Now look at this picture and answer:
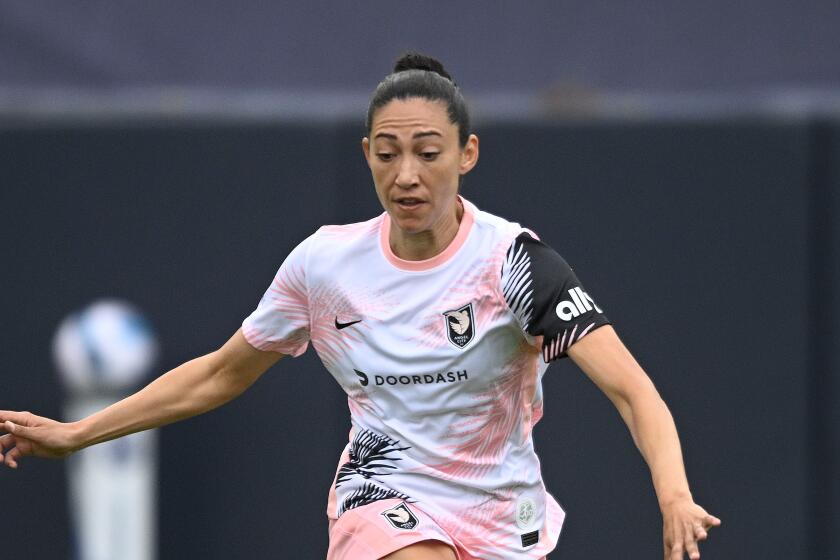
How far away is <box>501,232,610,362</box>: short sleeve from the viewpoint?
4.06 metres

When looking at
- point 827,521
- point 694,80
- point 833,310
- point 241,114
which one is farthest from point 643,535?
point 241,114

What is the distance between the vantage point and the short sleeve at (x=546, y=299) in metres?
4.06

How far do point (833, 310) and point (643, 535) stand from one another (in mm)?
1291

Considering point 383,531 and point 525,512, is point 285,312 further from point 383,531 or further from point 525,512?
point 525,512

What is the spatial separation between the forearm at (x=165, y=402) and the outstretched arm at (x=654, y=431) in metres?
1.08

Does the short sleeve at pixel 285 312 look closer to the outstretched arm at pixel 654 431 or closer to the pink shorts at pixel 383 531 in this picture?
the pink shorts at pixel 383 531

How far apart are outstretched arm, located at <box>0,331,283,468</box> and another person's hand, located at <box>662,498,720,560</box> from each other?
55.1 inches

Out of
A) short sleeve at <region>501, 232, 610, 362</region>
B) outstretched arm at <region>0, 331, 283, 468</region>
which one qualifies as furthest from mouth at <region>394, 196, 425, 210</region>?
outstretched arm at <region>0, 331, 283, 468</region>

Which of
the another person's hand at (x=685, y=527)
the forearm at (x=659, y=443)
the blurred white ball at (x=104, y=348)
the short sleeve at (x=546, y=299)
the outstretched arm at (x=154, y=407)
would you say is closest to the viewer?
the another person's hand at (x=685, y=527)

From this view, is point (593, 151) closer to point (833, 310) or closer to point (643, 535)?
point (833, 310)

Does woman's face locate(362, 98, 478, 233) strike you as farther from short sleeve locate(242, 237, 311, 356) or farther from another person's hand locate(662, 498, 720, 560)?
another person's hand locate(662, 498, 720, 560)

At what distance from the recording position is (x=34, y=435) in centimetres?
458

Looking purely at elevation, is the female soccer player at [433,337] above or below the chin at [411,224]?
below

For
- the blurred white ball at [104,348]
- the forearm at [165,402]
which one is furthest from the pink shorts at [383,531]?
the blurred white ball at [104,348]
